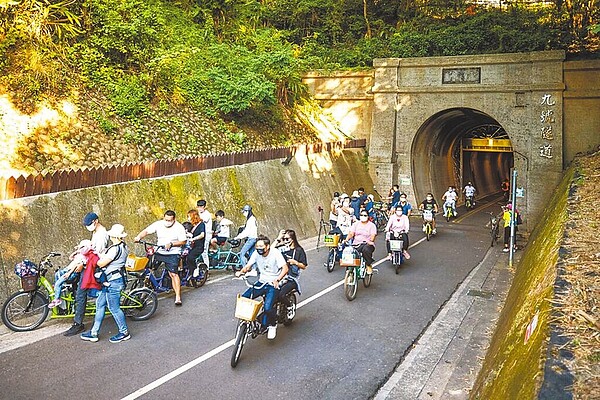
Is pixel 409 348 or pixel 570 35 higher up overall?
pixel 570 35

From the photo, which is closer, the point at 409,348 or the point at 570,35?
the point at 409,348

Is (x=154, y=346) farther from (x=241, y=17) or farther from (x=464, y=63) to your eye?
(x=241, y=17)

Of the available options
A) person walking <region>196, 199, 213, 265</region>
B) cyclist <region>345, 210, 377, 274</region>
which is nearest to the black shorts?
person walking <region>196, 199, 213, 265</region>

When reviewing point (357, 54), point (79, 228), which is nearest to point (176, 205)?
point (79, 228)

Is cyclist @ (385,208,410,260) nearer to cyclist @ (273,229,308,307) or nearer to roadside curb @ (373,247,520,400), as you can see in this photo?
roadside curb @ (373,247,520,400)

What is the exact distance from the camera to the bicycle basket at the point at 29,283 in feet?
23.1

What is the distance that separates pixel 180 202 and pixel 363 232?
510 cm

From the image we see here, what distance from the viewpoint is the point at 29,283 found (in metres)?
7.07

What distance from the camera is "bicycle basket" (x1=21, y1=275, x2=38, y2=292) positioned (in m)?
7.03

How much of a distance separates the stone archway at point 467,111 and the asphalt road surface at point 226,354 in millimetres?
13095

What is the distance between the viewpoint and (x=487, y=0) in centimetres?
3341

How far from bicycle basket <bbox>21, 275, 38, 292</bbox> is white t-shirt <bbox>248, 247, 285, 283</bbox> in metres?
3.50

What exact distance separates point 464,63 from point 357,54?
7093 millimetres

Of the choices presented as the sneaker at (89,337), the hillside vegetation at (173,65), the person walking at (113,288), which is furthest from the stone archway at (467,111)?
the sneaker at (89,337)
